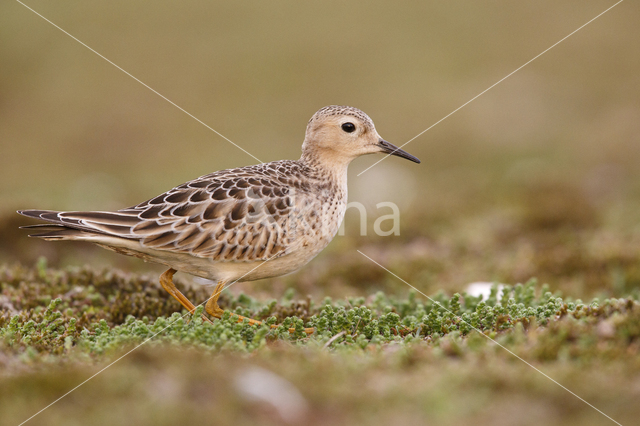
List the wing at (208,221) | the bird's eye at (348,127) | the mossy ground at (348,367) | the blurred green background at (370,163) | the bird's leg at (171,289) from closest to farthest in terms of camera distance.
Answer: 1. the mossy ground at (348,367)
2. the blurred green background at (370,163)
3. the wing at (208,221)
4. the bird's leg at (171,289)
5. the bird's eye at (348,127)

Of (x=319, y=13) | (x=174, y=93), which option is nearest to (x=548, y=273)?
(x=174, y=93)

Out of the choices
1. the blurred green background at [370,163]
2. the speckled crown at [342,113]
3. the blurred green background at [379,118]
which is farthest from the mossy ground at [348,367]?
the blurred green background at [379,118]

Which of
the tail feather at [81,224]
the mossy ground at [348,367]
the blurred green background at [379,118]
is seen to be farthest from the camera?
the blurred green background at [379,118]

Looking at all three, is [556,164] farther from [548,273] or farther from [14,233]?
[14,233]

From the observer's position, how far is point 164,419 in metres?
3.58

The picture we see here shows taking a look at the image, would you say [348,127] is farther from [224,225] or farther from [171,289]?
[171,289]

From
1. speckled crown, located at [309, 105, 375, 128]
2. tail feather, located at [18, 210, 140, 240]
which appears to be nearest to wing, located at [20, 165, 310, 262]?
tail feather, located at [18, 210, 140, 240]

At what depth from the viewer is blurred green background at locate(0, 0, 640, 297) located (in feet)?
35.3

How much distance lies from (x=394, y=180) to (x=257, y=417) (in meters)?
15.5

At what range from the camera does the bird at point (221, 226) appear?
639 centimetres

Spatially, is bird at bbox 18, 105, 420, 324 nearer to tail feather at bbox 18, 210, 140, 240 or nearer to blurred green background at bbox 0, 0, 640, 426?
tail feather at bbox 18, 210, 140, 240

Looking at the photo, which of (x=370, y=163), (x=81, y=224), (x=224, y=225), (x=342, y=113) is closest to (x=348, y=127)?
(x=342, y=113)

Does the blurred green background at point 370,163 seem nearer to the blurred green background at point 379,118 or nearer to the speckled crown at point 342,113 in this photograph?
the blurred green background at point 379,118

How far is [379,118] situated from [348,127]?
18344 mm
